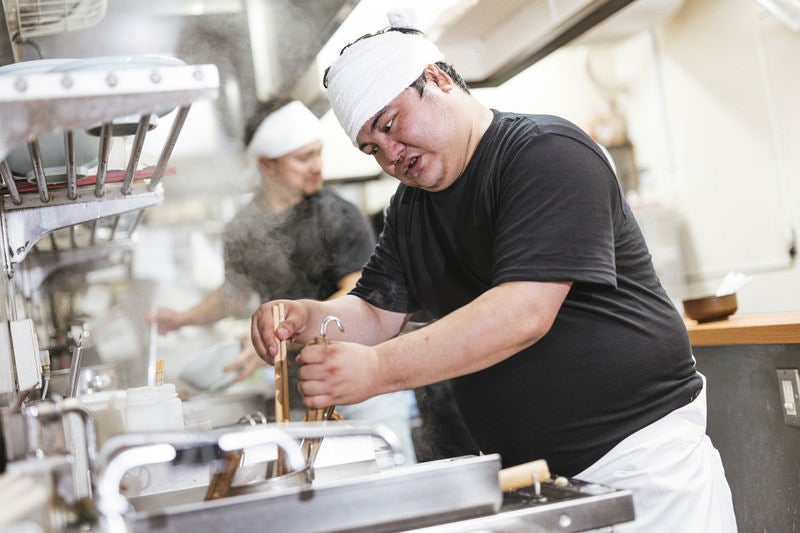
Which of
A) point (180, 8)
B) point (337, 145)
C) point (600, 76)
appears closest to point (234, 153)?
point (337, 145)

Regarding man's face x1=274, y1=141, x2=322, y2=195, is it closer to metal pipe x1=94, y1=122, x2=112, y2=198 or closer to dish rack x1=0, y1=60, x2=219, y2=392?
dish rack x1=0, y1=60, x2=219, y2=392

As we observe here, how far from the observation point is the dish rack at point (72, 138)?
68 centimetres

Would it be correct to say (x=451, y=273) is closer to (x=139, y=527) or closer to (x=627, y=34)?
(x=139, y=527)

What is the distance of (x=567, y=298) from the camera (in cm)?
120

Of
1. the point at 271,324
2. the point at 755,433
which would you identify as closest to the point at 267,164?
the point at 271,324

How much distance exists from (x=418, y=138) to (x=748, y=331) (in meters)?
1.01

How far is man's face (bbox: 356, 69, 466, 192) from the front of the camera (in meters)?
1.25

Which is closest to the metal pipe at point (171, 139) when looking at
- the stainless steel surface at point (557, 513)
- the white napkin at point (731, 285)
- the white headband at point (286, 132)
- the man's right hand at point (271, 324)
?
the man's right hand at point (271, 324)

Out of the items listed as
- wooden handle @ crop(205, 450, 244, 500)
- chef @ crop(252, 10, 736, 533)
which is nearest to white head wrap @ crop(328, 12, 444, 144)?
chef @ crop(252, 10, 736, 533)

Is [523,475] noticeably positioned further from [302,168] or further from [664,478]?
[302,168]

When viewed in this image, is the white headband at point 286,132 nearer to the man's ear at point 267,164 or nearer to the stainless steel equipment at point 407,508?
the man's ear at point 267,164

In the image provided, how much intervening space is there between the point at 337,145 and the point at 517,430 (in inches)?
112

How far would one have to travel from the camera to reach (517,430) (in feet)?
4.09

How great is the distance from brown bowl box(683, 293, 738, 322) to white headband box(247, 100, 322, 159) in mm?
1267
